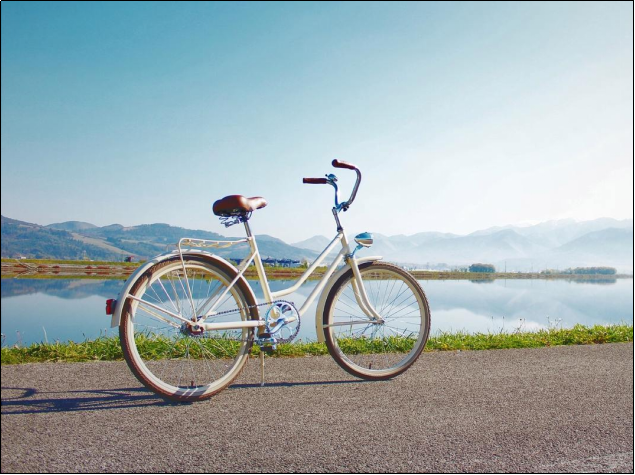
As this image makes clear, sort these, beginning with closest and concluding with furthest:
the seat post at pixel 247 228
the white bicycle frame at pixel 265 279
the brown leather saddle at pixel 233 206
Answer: the white bicycle frame at pixel 265 279 → the brown leather saddle at pixel 233 206 → the seat post at pixel 247 228

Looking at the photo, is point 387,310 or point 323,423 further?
point 387,310

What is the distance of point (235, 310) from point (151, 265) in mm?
776

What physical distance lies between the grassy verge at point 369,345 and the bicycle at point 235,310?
1.06 ft

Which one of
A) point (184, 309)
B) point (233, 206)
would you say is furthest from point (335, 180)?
point (184, 309)

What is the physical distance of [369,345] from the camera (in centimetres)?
528

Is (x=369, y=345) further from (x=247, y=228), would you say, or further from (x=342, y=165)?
(x=247, y=228)

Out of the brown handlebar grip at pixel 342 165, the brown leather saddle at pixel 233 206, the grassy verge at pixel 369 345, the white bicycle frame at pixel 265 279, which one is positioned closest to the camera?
the white bicycle frame at pixel 265 279

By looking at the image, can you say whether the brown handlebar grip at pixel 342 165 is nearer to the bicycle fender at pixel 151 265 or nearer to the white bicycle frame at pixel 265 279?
the white bicycle frame at pixel 265 279

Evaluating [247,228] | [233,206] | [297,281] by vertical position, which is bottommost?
[297,281]

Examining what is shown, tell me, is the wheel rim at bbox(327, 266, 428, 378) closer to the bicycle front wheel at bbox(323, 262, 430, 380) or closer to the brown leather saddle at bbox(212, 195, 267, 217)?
the bicycle front wheel at bbox(323, 262, 430, 380)

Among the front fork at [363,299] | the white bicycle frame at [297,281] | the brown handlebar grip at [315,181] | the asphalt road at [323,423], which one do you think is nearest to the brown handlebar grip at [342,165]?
the brown handlebar grip at [315,181]

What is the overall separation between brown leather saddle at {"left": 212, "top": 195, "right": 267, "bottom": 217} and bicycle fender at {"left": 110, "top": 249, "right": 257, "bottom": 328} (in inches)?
14.2

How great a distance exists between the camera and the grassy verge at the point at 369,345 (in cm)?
453

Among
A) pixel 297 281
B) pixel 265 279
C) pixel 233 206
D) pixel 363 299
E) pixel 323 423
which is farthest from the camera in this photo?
pixel 363 299
